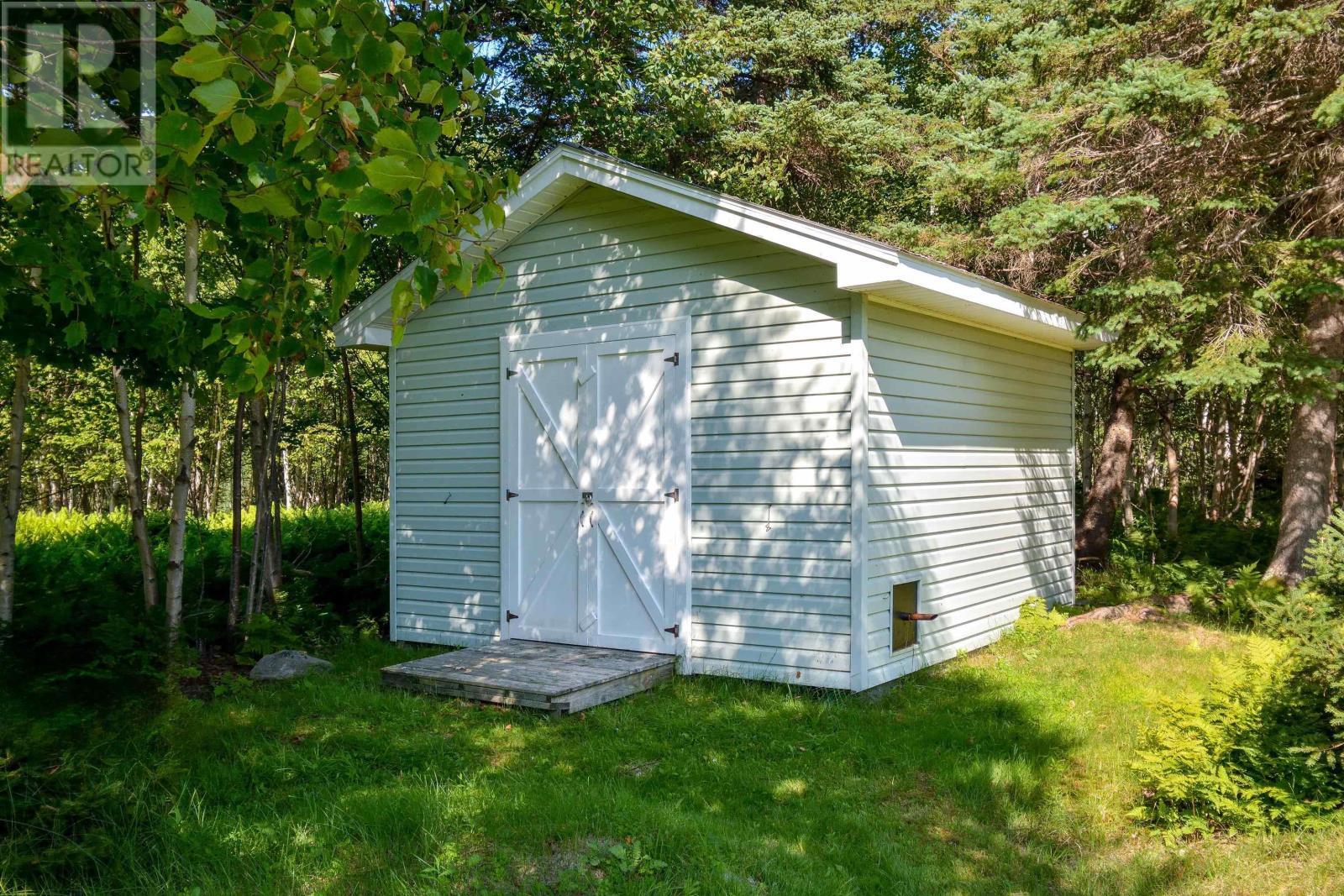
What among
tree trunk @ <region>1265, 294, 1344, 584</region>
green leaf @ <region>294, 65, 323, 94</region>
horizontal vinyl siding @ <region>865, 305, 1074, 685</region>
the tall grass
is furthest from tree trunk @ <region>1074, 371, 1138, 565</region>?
green leaf @ <region>294, 65, 323, 94</region>

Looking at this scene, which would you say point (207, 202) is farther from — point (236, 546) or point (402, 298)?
point (236, 546)

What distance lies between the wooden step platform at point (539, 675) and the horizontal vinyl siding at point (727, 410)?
46 cm

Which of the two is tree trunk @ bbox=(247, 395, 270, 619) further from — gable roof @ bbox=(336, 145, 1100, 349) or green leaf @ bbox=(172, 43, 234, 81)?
green leaf @ bbox=(172, 43, 234, 81)

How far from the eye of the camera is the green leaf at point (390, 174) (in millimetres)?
1990

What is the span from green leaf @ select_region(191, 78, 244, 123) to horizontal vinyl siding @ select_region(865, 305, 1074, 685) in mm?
4728

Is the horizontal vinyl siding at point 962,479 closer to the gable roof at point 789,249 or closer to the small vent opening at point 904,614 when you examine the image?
the small vent opening at point 904,614

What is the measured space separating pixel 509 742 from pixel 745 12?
13.1 metres

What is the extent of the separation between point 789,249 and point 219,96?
459cm

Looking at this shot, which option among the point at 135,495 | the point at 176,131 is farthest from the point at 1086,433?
the point at 176,131

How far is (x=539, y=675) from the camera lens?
6.22 metres

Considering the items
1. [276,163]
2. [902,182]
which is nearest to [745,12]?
[902,182]

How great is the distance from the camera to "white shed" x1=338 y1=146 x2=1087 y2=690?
6.13m

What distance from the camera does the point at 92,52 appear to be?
2293 millimetres

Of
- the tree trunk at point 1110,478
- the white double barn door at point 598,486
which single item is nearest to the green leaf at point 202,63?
the white double barn door at point 598,486
